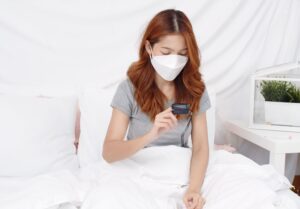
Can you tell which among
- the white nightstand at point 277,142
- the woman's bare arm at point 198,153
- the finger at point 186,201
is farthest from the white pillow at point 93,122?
the white nightstand at point 277,142

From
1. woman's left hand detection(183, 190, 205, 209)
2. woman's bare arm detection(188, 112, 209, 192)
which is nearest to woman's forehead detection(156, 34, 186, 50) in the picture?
woman's bare arm detection(188, 112, 209, 192)

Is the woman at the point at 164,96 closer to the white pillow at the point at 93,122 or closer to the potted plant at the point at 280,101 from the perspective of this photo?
the white pillow at the point at 93,122

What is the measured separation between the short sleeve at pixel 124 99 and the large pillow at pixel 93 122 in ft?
0.94

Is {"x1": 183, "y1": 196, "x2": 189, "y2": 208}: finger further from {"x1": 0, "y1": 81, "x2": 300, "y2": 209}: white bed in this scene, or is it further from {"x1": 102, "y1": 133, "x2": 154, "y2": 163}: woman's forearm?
{"x1": 102, "y1": 133, "x2": 154, "y2": 163}: woman's forearm

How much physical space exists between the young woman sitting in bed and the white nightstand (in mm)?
380

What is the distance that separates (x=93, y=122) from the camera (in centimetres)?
163

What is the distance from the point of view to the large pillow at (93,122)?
160 centimetres

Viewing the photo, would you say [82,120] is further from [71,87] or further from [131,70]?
[131,70]

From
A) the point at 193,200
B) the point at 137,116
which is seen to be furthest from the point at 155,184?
the point at 137,116

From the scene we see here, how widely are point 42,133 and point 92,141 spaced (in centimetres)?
21

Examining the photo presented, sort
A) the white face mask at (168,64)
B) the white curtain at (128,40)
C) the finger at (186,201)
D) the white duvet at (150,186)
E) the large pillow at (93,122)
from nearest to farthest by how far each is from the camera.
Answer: the white duvet at (150,186) → the finger at (186,201) → the white face mask at (168,64) → the large pillow at (93,122) → the white curtain at (128,40)

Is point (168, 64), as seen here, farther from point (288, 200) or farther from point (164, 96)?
point (288, 200)

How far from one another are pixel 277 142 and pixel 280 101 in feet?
0.87

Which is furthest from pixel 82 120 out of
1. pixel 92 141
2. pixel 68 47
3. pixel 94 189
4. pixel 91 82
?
pixel 94 189
